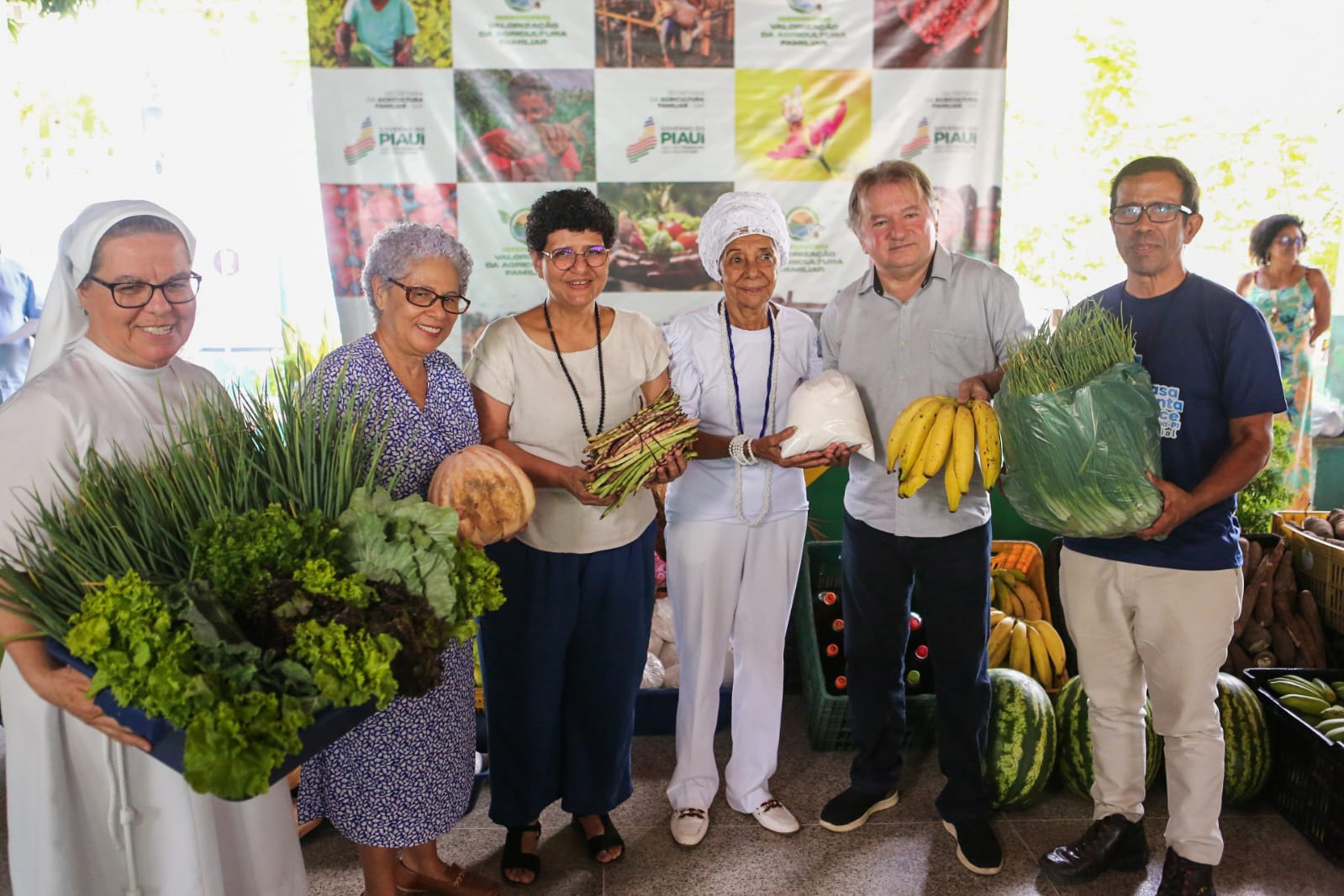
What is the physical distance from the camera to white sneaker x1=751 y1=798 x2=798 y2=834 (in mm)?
3064

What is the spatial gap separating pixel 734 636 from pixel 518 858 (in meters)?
0.91

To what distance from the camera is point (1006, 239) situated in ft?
22.2

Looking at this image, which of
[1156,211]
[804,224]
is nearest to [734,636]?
[1156,211]

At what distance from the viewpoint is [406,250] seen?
2248 mm

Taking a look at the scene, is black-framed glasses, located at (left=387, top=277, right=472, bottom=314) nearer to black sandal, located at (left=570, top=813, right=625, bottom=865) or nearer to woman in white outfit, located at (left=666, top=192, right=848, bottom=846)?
woman in white outfit, located at (left=666, top=192, right=848, bottom=846)

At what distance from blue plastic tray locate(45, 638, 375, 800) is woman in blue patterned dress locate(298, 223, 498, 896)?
67cm

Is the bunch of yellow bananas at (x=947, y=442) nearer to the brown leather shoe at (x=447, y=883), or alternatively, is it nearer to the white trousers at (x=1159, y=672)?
the white trousers at (x=1159, y=672)

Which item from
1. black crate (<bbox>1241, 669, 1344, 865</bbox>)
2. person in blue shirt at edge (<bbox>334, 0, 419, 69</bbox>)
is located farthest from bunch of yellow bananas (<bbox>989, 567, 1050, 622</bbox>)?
person in blue shirt at edge (<bbox>334, 0, 419, 69</bbox>)

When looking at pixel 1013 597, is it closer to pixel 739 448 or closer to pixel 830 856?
pixel 830 856

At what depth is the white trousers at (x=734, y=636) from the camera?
9.53 feet

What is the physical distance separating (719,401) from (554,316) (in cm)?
56

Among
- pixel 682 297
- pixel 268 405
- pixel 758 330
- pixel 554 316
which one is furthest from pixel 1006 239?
pixel 268 405

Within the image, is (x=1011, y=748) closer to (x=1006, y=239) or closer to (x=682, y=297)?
(x=682, y=297)

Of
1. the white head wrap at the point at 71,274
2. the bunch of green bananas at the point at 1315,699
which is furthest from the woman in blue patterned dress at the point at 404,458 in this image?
the bunch of green bananas at the point at 1315,699
